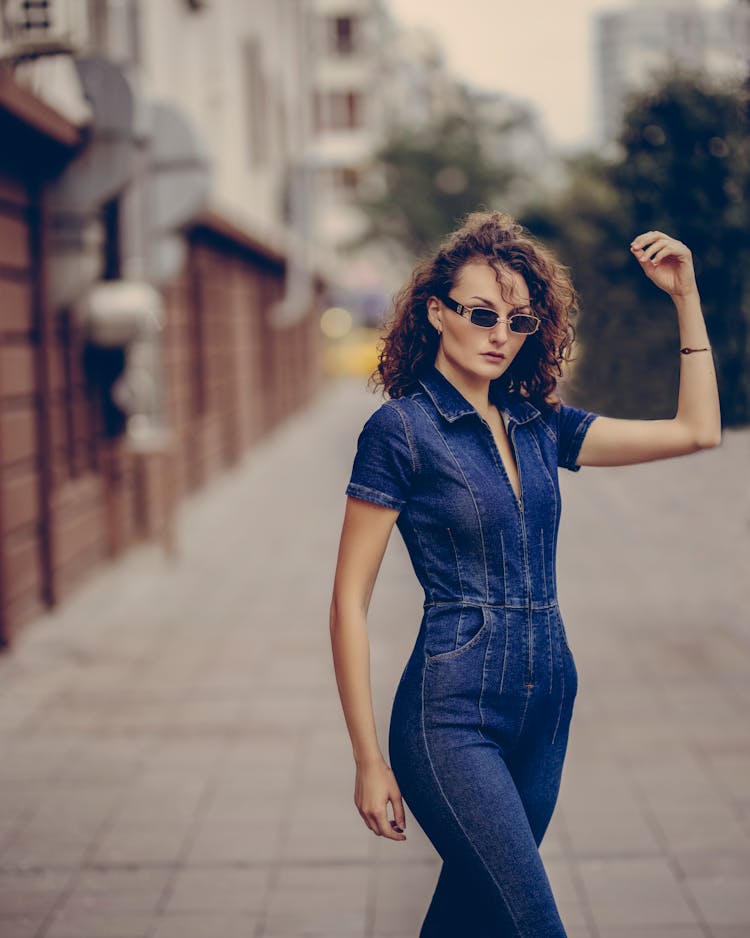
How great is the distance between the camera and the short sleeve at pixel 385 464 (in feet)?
7.66

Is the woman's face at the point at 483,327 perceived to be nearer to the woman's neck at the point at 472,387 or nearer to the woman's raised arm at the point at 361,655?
the woman's neck at the point at 472,387

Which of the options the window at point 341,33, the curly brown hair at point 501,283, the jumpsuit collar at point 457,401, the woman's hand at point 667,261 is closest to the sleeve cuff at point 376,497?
the jumpsuit collar at point 457,401

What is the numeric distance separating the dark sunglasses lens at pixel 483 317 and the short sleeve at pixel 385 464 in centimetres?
23

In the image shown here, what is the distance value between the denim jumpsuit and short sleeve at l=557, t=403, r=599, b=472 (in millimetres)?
182

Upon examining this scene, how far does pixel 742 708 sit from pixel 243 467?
1280cm

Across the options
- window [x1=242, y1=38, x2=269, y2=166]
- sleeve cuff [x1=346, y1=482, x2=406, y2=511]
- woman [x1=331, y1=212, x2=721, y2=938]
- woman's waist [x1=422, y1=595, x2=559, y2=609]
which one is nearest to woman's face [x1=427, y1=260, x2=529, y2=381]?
woman [x1=331, y1=212, x2=721, y2=938]

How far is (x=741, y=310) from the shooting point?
6.58 metres

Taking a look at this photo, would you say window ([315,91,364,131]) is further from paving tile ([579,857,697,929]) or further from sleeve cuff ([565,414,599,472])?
sleeve cuff ([565,414,599,472])

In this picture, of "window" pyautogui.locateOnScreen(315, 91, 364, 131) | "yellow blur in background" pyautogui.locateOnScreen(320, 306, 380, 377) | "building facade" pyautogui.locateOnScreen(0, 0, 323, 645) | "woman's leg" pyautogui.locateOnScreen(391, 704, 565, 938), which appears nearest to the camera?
"woman's leg" pyautogui.locateOnScreen(391, 704, 565, 938)

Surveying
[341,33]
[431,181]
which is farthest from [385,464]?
[341,33]

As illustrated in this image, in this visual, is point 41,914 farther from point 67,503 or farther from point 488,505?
point 67,503

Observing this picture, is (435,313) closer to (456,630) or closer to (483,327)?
(483,327)

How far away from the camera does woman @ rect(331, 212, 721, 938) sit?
2.31m

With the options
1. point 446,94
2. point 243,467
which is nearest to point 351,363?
point 243,467
